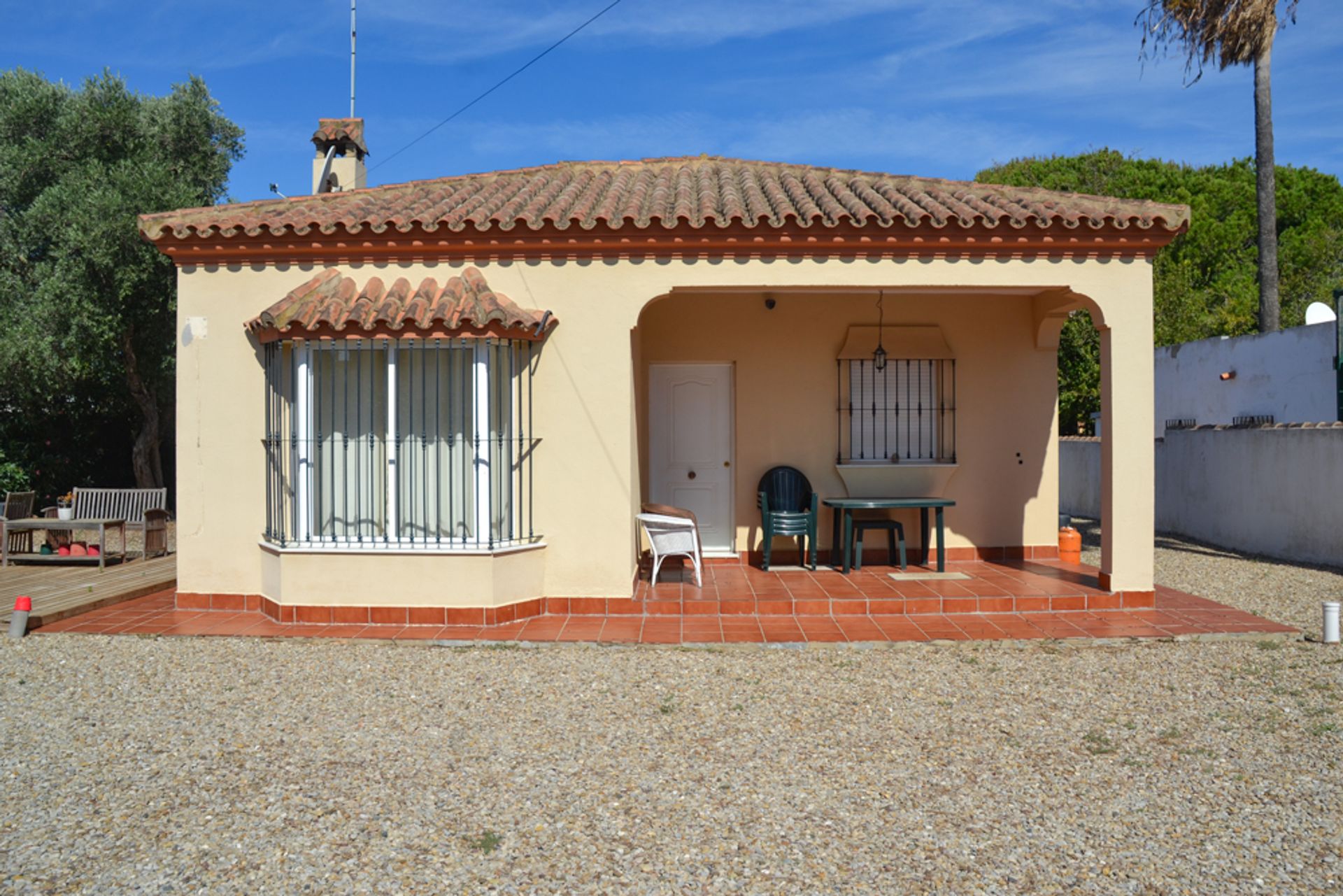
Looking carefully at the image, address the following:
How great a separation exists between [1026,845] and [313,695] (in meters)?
4.18

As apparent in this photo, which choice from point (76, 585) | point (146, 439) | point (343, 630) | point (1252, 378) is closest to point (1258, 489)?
point (1252, 378)

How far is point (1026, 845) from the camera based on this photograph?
3562 millimetres

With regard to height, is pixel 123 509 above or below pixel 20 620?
above

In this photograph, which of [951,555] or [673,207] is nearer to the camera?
[673,207]

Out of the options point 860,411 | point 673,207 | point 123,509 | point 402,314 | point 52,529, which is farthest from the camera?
point 123,509

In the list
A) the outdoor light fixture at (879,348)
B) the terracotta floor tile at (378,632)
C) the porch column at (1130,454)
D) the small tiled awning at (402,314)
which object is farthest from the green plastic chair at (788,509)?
the terracotta floor tile at (378,632)

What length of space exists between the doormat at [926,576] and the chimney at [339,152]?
26.4 ft

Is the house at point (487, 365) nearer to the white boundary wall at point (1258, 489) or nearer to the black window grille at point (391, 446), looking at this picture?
the black window grille at point (391, 446)

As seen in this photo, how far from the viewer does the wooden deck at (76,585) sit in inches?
313

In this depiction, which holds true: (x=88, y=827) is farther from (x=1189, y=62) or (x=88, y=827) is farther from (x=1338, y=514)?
(x=1189, y=62)

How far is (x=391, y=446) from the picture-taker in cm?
764

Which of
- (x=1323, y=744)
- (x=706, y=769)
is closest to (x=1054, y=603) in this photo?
(x=1323, y=744)

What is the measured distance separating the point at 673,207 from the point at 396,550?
3.92 metres

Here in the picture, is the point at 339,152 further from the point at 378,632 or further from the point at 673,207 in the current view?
the point at 378,632
